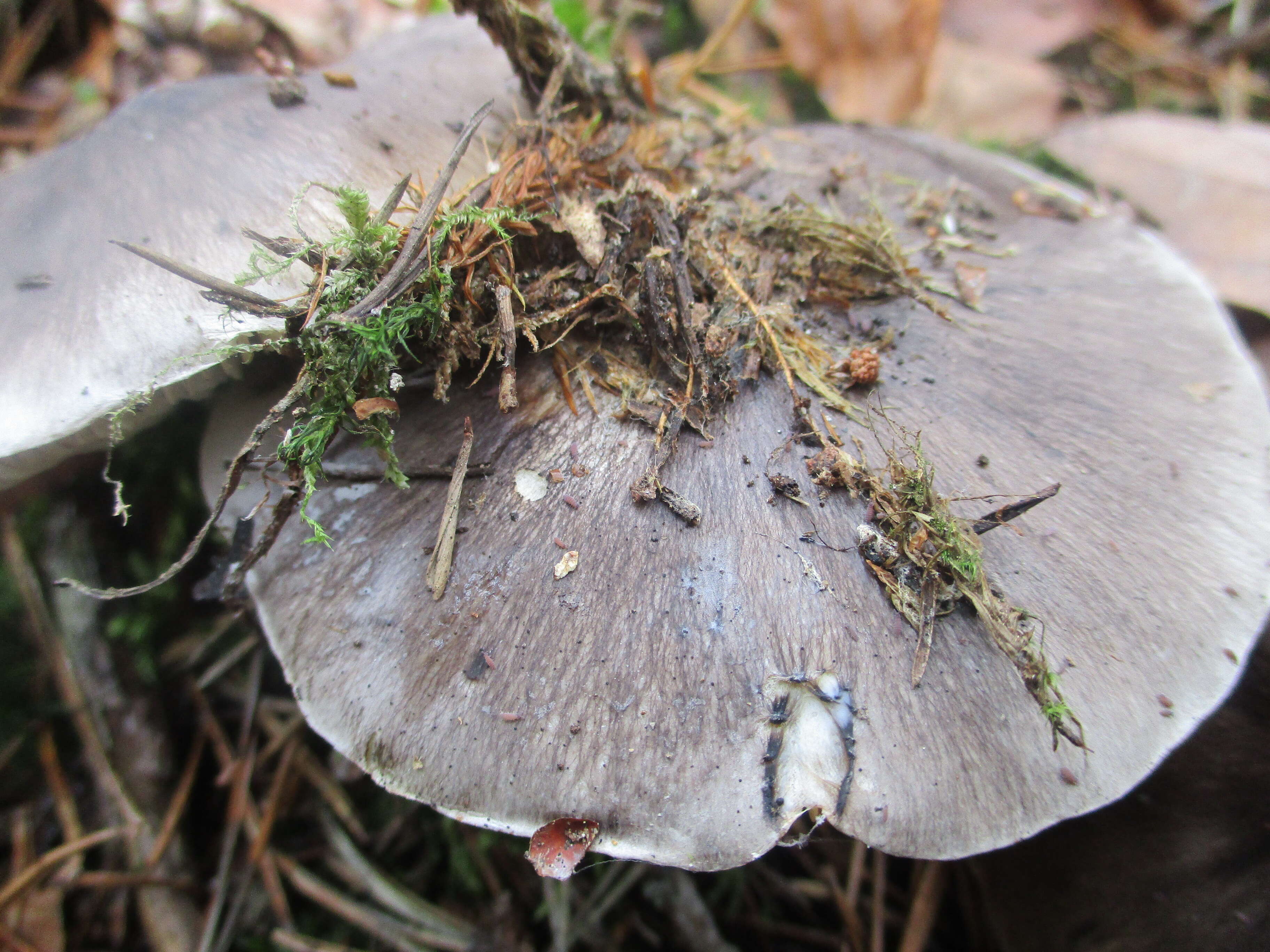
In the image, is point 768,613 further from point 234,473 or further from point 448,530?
point 234,473

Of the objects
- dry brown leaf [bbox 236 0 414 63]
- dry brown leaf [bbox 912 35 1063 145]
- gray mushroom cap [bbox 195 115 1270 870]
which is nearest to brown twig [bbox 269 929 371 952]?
gray mushroom cap [bbox 195 115 1270 870]

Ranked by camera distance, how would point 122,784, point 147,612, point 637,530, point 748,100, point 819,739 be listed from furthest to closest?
point 748,100 < point 147,612 < point 122,784 < point 637,530 < point 819,739

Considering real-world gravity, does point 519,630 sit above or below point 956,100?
below

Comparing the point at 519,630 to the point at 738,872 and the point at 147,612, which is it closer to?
the point at 738,872

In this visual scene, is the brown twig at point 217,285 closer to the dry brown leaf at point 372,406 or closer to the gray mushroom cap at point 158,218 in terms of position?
the gray mushroom cap at point 158,218

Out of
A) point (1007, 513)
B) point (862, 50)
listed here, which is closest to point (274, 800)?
point (1007, 513)

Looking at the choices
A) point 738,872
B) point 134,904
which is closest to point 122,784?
point 134,904

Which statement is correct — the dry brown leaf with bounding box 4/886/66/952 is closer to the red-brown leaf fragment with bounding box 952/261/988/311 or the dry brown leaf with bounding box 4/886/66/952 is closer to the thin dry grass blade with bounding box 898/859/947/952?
the thin dry grass blade with bounding box 898/859/947/952
